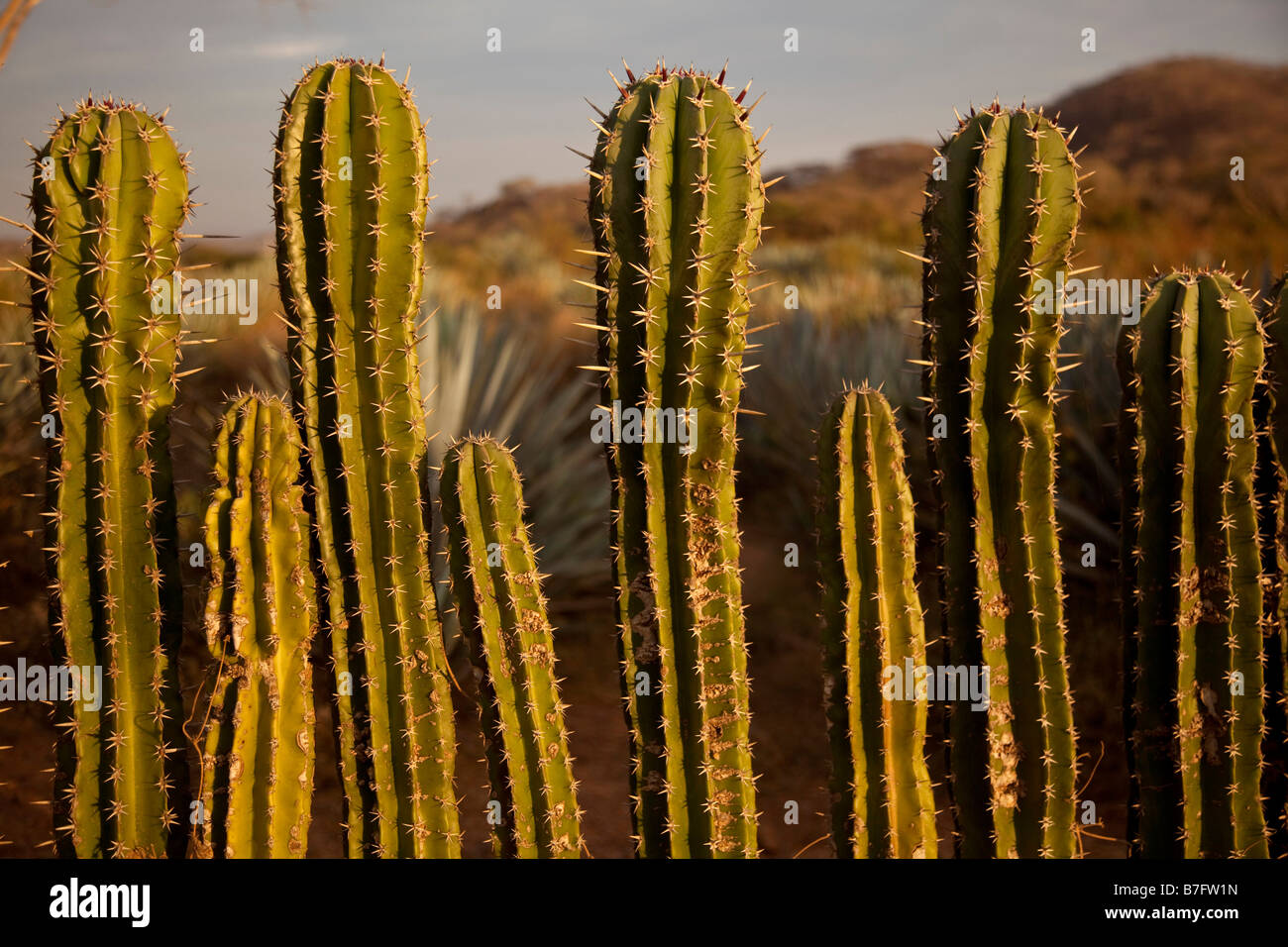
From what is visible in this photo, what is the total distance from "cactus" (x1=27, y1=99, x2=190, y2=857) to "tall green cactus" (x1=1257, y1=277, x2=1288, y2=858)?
3229mm

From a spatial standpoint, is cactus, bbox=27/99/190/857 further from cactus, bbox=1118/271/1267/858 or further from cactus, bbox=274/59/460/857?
cactus, bbox=1118/271/1267/858

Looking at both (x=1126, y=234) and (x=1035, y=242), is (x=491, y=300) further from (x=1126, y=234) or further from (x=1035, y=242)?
(x=1126, y=234)

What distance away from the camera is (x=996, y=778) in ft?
8.71

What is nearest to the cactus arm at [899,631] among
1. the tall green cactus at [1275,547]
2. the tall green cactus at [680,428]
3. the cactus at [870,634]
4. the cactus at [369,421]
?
the cactus at [870,634]

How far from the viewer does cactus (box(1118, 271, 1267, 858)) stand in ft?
8.74

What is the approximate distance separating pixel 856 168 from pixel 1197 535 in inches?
1407

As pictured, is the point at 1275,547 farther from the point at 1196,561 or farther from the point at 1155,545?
the point at 1155,545

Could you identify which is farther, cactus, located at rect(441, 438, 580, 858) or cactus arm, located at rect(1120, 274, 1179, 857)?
cactus arm, located at rect(1120, 274, 1179, 857)

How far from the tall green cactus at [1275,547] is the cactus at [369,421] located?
8.09 feet

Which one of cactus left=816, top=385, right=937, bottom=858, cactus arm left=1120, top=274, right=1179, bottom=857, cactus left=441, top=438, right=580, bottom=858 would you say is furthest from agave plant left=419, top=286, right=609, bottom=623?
cactus arm left=1120, top=274, right=1179, bottom=857

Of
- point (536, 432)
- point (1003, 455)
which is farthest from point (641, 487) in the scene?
point (536, 432)

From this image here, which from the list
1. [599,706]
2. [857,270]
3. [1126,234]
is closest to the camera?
[599,706]

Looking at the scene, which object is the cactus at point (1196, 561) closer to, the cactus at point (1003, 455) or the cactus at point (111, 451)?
the cactus at point (1003, 455)
